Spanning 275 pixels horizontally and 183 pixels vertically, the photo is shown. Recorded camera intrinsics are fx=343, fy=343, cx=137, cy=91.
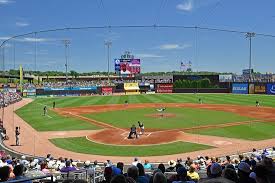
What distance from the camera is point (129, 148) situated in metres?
24.8

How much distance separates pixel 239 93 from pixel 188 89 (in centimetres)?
1245

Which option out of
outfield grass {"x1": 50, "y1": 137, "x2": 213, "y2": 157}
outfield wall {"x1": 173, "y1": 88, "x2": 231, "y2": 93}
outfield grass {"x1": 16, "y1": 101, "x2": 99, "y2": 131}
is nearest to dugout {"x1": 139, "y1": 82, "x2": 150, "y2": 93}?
outfield wall {"x1": 173, "y1": 88, "x2": 231, "y2": 93}

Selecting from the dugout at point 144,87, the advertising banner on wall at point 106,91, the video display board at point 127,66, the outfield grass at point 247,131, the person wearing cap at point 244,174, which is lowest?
the outfield grass at point 247,131

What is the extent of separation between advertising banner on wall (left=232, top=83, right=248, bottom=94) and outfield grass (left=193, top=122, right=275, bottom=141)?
4626cm

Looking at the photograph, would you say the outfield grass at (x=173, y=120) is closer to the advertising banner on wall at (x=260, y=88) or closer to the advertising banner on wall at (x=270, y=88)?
the advertising banner on wall at (x=270, y=88)

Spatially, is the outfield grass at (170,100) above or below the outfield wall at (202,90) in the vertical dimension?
below

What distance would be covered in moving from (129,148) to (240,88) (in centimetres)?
6037

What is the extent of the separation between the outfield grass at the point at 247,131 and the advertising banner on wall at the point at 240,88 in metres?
46.3

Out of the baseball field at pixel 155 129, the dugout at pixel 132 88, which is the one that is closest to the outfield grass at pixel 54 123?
the baseball field at pixel 155 129

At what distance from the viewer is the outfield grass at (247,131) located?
92.3 ft

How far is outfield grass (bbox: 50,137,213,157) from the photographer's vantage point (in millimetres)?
23406

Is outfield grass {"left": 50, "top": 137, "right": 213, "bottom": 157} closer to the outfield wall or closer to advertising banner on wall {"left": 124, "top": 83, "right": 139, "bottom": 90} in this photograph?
the outfield wall

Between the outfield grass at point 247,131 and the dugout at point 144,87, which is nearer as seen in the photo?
the outfield grass at point 247,131

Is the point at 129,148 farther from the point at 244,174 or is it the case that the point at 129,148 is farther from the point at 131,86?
the point at 131,86
